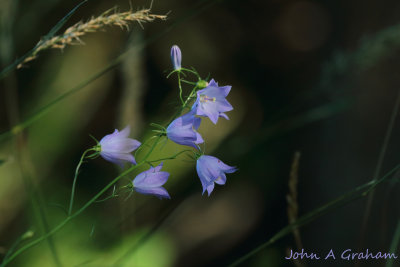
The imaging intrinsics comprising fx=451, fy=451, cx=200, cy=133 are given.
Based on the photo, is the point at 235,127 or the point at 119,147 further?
the point at 235,127

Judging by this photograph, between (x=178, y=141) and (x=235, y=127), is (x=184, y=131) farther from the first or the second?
(x=235, y=127)

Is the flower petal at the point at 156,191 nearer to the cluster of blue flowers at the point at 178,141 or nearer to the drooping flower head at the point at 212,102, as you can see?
the cluster of blue flowers at the point at 178,141

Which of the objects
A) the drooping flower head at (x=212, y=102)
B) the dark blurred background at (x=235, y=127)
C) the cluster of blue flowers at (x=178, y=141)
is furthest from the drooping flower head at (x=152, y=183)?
the dark blurred background at (x=235, y=127)

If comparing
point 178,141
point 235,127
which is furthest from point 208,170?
point 235,127

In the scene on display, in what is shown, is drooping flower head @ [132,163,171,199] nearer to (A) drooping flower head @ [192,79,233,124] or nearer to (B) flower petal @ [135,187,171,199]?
(B) flower petal @ [135,187,171,199]

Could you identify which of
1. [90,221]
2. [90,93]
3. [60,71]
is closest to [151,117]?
[90,93]

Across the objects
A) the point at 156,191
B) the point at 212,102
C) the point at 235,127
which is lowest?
the point at 156,191
